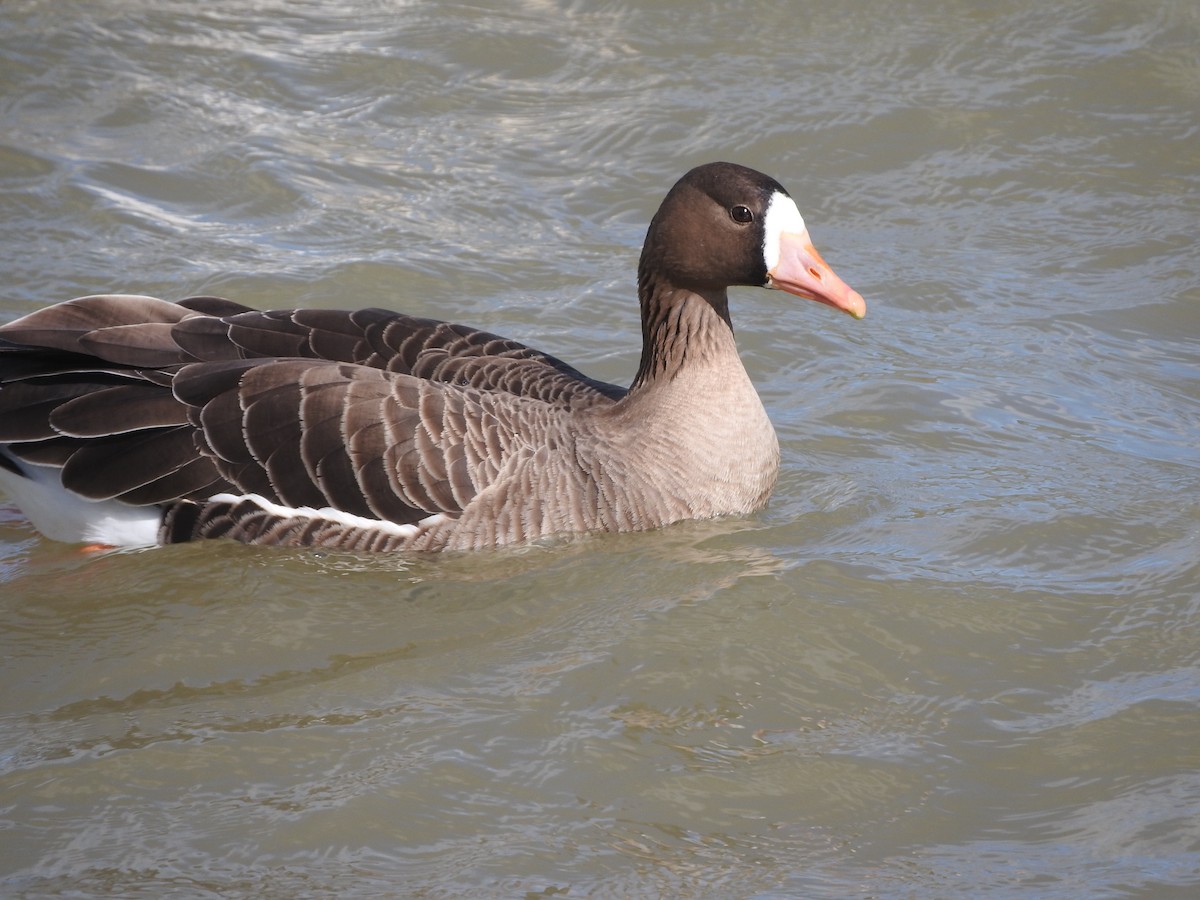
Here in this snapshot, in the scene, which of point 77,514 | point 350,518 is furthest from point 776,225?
point 77,514

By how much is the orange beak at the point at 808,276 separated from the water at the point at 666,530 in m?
1.13

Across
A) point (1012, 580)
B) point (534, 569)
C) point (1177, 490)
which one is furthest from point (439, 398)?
point (1177, 490)

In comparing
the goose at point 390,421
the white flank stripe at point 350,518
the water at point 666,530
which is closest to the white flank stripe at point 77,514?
the goose at point 390,421

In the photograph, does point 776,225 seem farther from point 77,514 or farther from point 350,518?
point 77,514

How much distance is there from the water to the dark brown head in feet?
3.97

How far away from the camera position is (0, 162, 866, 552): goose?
6.80m

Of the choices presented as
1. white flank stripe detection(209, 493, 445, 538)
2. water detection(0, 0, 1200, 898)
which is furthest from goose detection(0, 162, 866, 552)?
water detection(0, 0, 1200, 898)

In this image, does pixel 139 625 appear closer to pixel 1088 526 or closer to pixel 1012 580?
pixel 1012 580

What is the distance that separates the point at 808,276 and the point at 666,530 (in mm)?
1412

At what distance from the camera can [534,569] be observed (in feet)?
22.2

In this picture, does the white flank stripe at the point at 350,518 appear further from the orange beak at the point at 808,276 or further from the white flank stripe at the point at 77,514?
the orange beak at the point at 808,276

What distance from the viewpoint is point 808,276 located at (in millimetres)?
6996

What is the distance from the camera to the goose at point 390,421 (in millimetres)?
6801

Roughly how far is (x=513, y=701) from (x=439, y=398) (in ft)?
5.63
